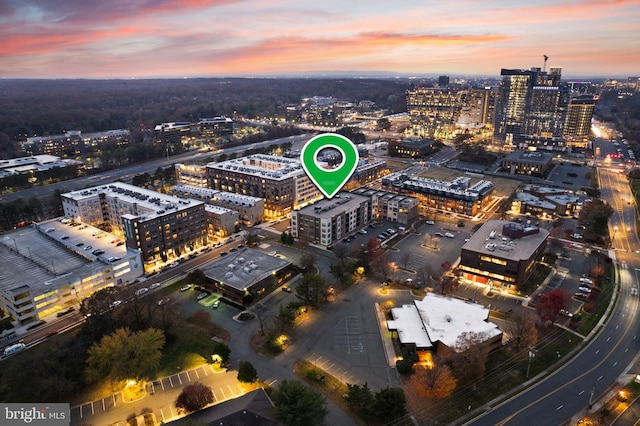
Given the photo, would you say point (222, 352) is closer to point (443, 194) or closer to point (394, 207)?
point (394, 207)

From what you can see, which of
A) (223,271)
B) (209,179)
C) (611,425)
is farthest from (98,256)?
(611,425)

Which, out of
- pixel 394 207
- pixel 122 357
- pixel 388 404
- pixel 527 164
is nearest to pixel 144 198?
pixel 122 357

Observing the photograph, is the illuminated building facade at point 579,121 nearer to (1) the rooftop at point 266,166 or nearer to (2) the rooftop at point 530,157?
(2) the rooftop at point 530,157

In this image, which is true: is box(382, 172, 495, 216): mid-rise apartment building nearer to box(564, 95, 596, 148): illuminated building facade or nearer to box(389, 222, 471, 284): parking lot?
box(389, 222, 471, 284): parking lot

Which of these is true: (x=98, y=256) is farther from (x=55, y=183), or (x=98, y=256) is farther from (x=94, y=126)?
(x=94, y=126)

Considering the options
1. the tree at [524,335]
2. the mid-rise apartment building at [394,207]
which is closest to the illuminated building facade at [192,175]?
the mid-rise apartment building at [394,207]

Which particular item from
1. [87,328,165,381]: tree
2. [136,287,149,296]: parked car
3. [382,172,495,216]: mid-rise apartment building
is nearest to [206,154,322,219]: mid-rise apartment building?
[382,172,495,216]: mid-rise apartment building
